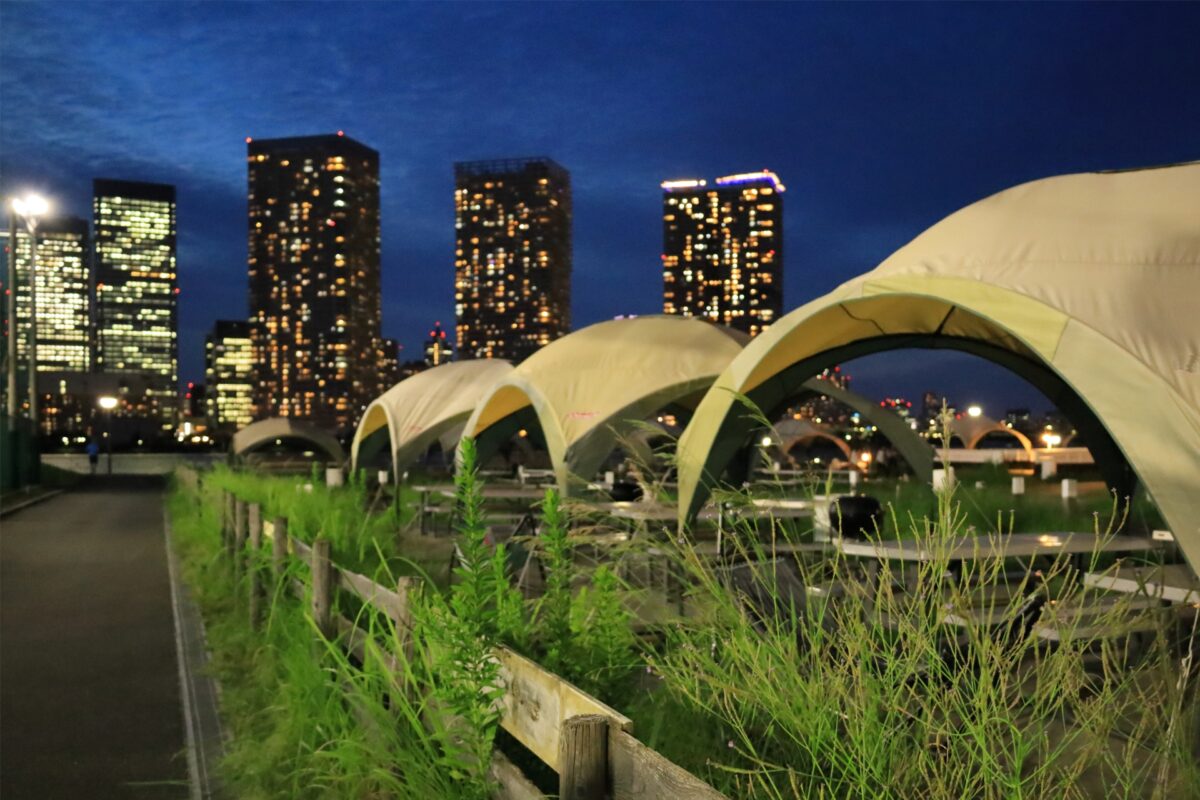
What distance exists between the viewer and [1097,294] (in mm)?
5867

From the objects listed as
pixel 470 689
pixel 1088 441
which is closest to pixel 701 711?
pixel 470 689

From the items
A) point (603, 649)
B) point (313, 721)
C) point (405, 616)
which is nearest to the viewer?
point (603, 649)

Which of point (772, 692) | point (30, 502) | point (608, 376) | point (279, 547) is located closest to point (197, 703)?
point (279, 547)

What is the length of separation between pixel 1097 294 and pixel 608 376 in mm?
9051

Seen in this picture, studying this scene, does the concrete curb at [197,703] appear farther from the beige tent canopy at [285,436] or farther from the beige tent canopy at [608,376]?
the beige tent canopy at [285,436]

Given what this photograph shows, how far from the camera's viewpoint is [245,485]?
566 inches

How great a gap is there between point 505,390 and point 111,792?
1243 cm

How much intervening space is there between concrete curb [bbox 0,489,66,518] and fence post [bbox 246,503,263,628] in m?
14.8

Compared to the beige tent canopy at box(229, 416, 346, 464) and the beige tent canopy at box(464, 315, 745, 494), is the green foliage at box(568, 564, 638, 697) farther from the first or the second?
the beige tent canopy at box(229, 416, 346, 464)

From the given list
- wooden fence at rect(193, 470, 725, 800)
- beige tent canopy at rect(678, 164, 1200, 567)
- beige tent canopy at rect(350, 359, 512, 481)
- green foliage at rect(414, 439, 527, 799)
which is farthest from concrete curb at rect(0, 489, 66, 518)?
green foliage at rect(414, 439, 527, 799)

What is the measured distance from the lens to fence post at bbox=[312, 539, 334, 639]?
5.54 m

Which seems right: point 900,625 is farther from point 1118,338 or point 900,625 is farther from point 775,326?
point 775,326

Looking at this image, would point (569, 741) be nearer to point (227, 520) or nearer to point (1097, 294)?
point (1097, 294)

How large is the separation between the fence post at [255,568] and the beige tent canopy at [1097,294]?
4.02 metres
